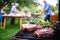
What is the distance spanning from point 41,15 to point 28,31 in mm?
269

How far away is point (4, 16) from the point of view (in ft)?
19.2

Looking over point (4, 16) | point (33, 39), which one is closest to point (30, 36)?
point (33, 39)

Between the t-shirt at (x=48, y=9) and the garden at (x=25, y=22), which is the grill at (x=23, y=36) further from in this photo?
the t-shirt at (x=48, y=9)

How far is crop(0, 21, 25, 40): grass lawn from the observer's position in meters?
5.80

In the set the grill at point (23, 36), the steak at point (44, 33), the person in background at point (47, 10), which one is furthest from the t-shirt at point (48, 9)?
the grill at point (23, 36)

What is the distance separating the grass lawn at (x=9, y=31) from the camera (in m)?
5.80

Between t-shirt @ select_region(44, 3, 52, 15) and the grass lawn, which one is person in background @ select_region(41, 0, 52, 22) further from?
the grass lawn

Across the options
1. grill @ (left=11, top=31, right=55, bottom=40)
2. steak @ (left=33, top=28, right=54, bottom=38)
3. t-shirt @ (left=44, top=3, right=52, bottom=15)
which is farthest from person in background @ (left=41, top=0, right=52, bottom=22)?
grill @ (left=11, top=31, right=55, bottom=40)

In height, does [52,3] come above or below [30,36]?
above

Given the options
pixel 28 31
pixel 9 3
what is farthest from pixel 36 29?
pixel 9 3

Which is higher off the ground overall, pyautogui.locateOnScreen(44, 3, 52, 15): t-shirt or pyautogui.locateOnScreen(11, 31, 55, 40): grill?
pyautogui.locateOnScreen(44, 3, 52, 15): t-shirt

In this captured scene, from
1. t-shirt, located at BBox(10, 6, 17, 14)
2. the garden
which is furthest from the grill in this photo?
t-shirt, located at BBox(10, 6, 17, 14)

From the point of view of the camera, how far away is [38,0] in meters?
5.84

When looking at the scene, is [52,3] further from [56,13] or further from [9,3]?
[9,3]
